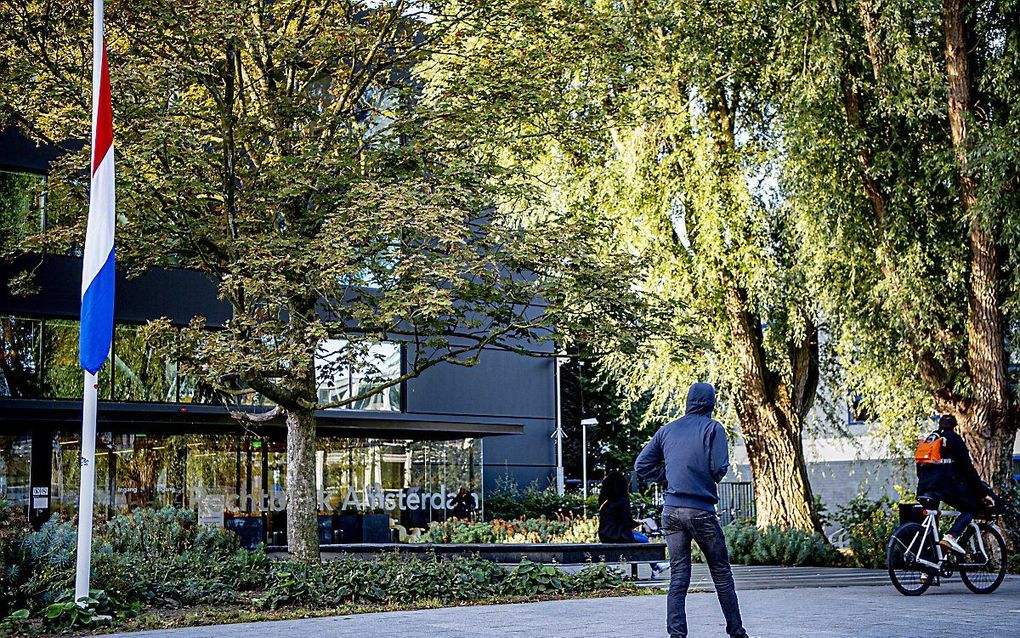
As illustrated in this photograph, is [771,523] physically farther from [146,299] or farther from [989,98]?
[146,299]

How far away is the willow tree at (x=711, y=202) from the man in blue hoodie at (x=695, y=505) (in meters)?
8.79

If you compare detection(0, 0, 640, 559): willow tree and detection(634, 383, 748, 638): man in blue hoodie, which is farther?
detection(0, 0, 640, 559): willow tree

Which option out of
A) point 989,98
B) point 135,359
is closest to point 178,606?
point 989,98

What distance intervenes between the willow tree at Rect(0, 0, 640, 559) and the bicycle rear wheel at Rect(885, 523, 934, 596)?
4.28 m

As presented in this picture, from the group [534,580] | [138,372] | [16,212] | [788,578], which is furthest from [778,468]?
[16,212]

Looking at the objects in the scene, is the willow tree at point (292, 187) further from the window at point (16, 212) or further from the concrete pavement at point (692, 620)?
the window at point (16, 212)

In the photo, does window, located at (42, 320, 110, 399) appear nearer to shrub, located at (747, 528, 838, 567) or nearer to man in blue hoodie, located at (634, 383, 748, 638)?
shrub, located at (747, 528, 838, 567)

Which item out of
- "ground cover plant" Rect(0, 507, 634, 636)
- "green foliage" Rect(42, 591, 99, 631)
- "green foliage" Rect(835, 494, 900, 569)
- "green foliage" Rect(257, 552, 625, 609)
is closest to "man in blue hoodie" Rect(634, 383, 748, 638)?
"ground cover plant" Rect(0, 507, 634, 636)

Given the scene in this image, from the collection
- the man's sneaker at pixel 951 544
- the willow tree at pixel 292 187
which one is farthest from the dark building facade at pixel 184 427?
the man's sneaker at pixel 951 544

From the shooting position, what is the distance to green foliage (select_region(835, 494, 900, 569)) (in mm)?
20141

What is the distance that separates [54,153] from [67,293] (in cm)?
300

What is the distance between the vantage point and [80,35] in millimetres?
14820

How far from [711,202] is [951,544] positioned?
7.90 m

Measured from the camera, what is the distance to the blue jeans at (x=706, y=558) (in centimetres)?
859
